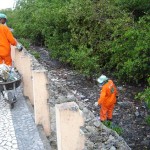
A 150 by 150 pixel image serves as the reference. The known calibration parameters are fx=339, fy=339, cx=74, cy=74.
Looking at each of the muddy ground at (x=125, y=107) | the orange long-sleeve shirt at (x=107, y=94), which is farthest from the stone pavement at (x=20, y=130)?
the muddy ground at (x=125, y=107)

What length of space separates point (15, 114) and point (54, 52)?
17.5 ft

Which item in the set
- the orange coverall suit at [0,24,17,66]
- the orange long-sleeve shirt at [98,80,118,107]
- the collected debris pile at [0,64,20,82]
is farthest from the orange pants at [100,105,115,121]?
the orange coverall suit at [0,24,17,66]

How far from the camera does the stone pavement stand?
18.5 ft

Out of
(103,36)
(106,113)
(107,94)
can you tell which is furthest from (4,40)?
(103,36)

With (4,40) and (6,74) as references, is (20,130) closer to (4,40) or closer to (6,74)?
(6,74)

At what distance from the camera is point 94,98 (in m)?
9.09

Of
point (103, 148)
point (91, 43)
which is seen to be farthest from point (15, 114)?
point (91, 43)

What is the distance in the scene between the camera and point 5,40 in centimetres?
795

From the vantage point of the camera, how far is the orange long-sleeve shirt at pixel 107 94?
741 cm

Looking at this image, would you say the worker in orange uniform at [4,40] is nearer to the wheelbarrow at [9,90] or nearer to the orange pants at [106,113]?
the wheelbarrow at [9,90]

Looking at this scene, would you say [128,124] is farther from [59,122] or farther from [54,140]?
[59,122]

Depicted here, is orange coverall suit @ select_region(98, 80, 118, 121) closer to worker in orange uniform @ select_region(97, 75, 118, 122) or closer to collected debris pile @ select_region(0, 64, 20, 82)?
worker in orange uniform @ select_region(97, 75, 118, 122)

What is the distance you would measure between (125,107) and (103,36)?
10.1 feet

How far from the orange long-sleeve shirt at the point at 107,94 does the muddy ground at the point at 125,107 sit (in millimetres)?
593
